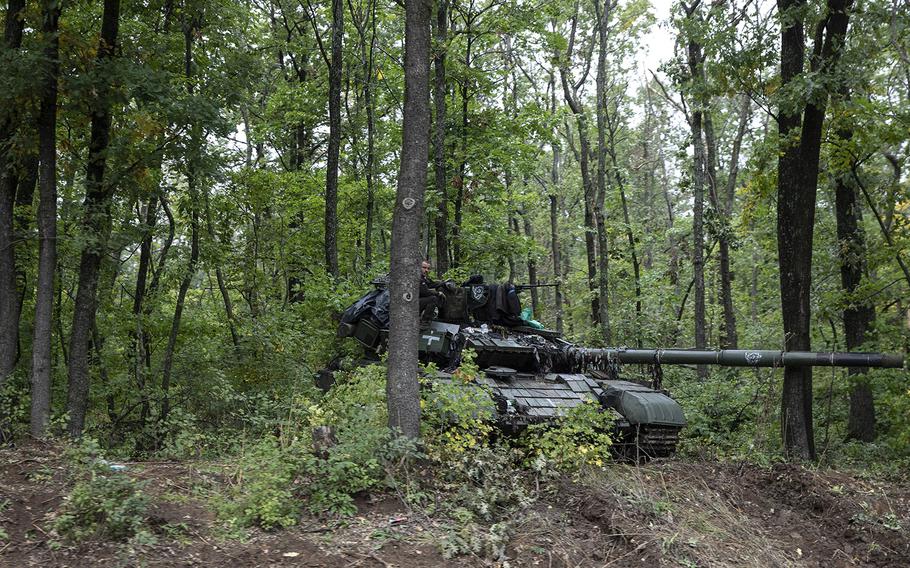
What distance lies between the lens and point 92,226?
31.9 ft

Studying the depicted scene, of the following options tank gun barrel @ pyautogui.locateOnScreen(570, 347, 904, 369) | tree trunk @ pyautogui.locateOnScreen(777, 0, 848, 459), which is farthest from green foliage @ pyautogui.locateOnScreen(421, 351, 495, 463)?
tree trunk @ pyautogui.locateOnScreen(777, 0, 848, 459)


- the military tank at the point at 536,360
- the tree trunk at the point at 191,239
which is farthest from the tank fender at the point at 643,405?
the tree trunk at the point at 191,239

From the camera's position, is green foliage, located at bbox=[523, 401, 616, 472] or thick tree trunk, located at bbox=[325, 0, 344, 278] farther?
thick tree trunk, located at bbox=[325, 0, 344, 278]

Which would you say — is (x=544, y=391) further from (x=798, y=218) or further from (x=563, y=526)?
(x=798, y=218)

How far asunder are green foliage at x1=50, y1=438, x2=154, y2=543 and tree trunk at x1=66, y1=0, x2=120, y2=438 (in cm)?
420

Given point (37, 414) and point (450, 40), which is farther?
point (450, 40)

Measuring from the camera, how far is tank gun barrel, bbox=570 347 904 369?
32.5 ft

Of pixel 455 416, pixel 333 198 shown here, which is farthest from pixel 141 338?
pixel 455 416

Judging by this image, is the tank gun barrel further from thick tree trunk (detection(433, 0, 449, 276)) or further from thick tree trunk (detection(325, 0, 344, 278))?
thick tree trunk (detection(325, 0, 344, 278))

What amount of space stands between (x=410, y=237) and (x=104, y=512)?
370 cm

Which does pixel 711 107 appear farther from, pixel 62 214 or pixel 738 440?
pixel 62 214

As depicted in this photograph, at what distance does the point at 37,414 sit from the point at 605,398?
729 centimetres

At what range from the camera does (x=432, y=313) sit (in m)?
11.1

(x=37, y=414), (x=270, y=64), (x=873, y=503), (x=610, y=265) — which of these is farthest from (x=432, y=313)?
(x=610, y=265)
